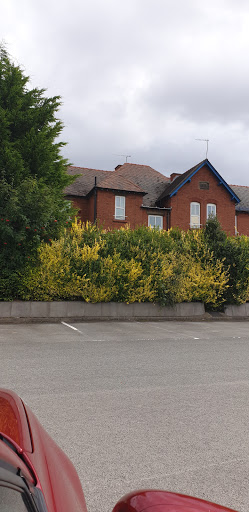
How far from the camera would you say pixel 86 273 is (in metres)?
14.3

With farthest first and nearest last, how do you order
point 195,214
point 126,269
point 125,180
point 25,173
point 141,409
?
point 195,214
point 125,180
point 25,173
point 126,269
point 141,409

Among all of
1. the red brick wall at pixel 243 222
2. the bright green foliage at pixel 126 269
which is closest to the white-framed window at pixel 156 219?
the red brick wall at pixel 243 222

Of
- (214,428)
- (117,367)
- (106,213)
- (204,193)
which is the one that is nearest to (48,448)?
(214,428)

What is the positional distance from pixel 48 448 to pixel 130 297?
1341cm

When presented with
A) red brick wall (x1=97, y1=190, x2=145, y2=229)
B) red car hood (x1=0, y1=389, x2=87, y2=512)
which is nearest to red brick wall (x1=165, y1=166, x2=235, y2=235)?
red brick wall (x1=97, y1=190, x2=145, y2=229)

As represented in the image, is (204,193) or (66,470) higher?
(204,193)

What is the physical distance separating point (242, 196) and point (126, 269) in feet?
91.4

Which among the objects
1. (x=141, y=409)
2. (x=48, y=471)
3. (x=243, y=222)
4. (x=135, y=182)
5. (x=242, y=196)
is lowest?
(x=141, y=409)

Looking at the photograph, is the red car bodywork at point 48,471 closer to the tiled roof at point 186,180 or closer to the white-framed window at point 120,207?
the white-framed window at point 120,207

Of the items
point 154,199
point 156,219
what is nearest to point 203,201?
point 154,199

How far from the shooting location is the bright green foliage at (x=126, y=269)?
555 inches

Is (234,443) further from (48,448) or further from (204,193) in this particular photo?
(204,193)

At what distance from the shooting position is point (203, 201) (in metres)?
34.6

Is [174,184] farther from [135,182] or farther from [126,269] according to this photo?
[126,269]
